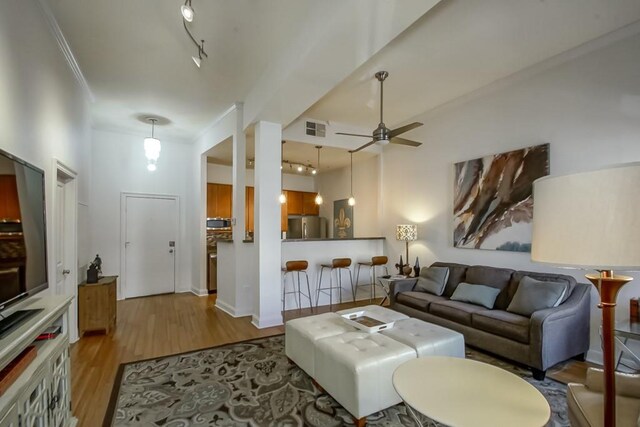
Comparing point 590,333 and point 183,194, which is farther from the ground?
point 183,194

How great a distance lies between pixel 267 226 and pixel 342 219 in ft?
11.9

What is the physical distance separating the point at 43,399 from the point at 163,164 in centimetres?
541

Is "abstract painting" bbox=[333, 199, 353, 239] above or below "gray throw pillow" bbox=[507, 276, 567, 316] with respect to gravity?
above

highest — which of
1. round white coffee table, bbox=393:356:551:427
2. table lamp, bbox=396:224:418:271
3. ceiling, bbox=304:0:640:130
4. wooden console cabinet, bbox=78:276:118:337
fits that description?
ceiling, bbox=304:0:640:130

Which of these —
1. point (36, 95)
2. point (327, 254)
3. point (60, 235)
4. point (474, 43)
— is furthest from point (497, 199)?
point (60, 235)

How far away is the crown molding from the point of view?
2596mm

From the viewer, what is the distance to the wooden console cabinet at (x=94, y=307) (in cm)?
379

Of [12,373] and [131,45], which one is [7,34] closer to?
[131,45]

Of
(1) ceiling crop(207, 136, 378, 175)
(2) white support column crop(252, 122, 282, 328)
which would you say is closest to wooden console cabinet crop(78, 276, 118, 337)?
(2) white support column crop(252, 122, 282, 328)

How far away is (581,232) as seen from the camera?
1045 mm

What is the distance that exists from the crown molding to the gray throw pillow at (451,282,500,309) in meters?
4.86

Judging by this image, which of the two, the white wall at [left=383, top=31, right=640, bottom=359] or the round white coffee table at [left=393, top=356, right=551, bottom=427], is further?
the white wall at [left=383, top=31, right=640, bottom=359]

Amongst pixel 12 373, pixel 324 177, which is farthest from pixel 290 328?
pixel 324 177

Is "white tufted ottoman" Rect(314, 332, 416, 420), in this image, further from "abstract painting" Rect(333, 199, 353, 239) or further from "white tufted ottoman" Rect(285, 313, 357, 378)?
"abstract painting" Rect(333, 199, 353, 239)
